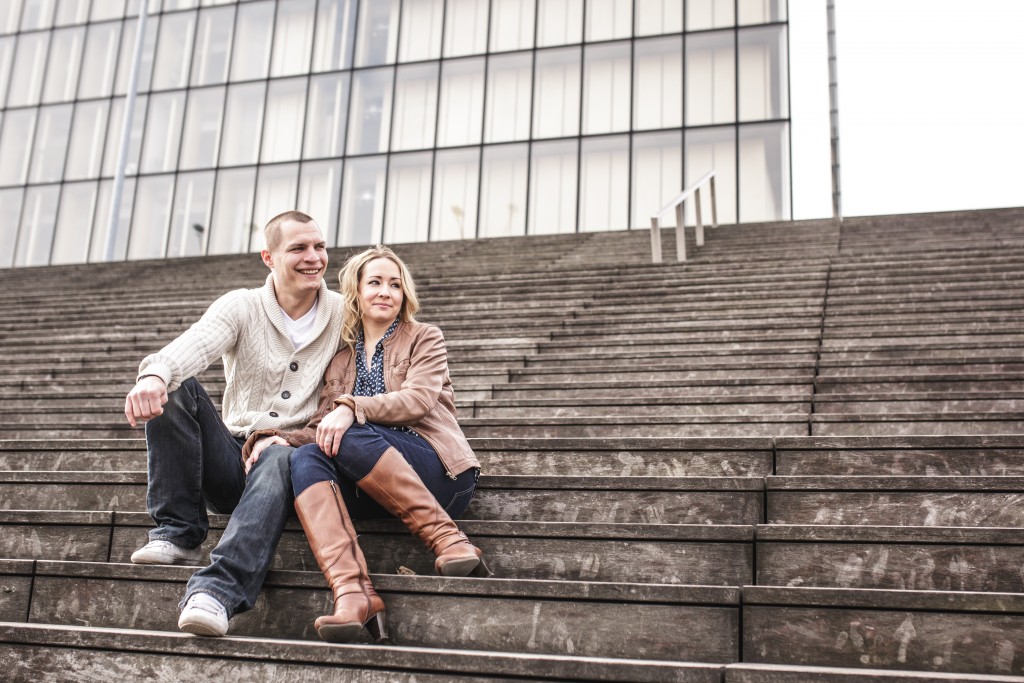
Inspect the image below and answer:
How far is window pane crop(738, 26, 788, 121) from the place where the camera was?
1588 centimetres

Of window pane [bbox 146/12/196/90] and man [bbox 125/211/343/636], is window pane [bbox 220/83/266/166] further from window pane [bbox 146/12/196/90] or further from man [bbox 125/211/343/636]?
man [bbox 125/211/343/636]

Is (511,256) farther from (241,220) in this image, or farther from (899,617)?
(241,220)

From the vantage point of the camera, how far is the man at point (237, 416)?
2.61 metres

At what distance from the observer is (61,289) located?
10.4 metres

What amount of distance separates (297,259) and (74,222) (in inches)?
703

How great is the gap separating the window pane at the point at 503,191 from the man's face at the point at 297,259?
43.8 ft

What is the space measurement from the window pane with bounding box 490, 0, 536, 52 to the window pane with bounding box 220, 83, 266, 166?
452cm

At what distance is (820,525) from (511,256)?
291 inches

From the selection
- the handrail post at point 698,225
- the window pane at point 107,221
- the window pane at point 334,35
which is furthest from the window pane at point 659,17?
the window pane at point 107,221

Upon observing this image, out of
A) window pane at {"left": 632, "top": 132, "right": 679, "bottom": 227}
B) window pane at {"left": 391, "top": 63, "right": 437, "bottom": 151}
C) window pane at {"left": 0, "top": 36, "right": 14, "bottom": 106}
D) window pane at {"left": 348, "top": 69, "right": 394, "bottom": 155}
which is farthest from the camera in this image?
window pane at {"left": 0, "top": 36, "right": 14, "bottom": 106}

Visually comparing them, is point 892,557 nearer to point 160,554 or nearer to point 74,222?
point 160,554

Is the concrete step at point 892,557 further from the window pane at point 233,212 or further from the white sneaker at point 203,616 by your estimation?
the window pane at point 233,212

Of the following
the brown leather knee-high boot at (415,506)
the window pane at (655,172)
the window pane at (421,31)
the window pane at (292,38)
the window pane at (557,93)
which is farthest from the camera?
the window pane at (292,38)

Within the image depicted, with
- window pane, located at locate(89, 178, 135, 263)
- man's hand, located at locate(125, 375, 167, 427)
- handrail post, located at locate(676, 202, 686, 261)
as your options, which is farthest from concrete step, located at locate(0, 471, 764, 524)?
window pane, located at locate(89, 178, 135, 263)
